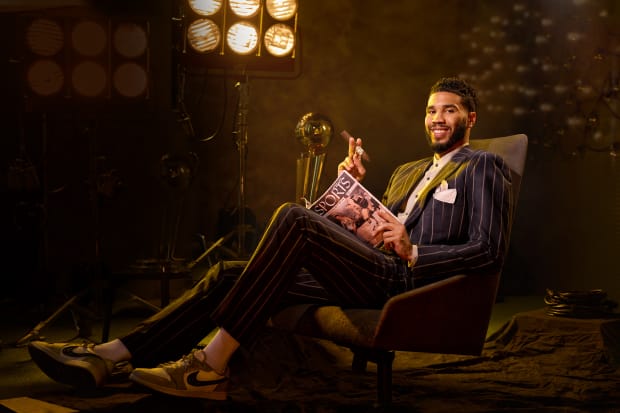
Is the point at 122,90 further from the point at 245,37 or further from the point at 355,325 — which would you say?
the point at 355,325

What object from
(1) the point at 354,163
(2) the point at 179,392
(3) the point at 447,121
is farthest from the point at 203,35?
(2) the point at 179,392

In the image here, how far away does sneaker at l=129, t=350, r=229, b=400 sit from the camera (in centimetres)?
217

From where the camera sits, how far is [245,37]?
3.73 m

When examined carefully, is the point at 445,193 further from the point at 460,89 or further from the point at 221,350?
the point at 221,350

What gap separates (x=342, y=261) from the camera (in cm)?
219

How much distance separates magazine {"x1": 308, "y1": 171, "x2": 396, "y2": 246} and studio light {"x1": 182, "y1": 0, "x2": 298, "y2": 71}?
158 centimetres

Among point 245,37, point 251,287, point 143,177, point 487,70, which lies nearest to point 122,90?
point 245,37

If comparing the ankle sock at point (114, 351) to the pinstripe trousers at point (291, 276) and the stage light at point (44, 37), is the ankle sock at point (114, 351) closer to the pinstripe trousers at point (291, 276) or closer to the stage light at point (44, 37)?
the pinstripe trousers at point (291, 276)

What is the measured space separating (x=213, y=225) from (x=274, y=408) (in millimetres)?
2399

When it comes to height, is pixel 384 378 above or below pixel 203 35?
below

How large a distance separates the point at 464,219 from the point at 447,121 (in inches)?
14.2

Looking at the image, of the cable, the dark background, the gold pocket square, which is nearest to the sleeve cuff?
the gold pocket square

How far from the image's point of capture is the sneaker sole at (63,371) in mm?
2266

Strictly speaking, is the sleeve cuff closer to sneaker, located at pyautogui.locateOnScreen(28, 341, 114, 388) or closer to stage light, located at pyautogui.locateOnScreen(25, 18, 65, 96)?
sneaker, located at pyautogui.locateOnScreen(28, 341, 114, 388)
